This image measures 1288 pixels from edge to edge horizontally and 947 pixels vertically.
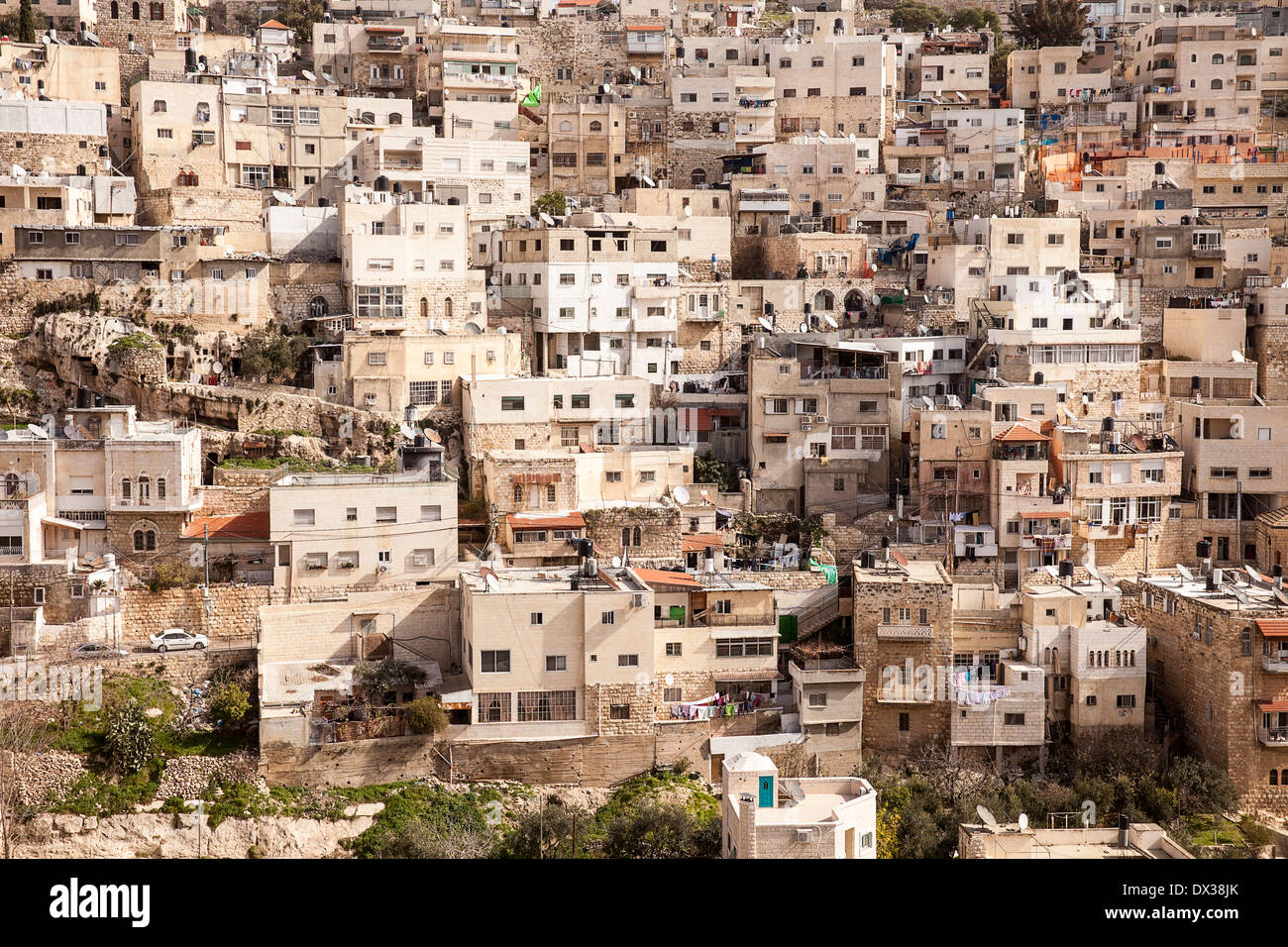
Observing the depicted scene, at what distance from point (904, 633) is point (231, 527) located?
1066 centimetres

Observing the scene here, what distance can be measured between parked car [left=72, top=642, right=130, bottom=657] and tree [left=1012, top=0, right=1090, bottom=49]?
36.5m

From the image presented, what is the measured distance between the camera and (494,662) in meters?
22.9

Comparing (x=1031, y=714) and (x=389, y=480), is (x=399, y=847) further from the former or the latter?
(x=1031, y=714)

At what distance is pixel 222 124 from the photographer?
116 ft

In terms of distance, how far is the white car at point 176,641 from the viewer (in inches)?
925

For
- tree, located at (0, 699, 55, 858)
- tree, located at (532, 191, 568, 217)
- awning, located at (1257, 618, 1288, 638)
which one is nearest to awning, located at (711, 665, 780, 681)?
awning, located at (1257, 618, 1288, 638)

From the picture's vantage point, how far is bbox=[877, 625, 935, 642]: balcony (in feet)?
79.8

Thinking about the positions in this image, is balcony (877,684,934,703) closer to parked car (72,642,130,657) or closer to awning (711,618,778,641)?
awning (711,618,778,641)

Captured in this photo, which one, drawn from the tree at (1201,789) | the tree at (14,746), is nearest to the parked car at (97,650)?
the tree at (14,746)

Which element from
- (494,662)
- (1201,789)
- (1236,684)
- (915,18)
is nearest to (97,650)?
(494,662)

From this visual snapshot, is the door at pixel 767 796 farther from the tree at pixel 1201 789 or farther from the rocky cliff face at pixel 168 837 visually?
the tree at pixel 1201 789

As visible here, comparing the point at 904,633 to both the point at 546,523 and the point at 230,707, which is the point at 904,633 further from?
the point at 230,707

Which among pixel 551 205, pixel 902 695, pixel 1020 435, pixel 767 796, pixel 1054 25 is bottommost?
pixel 902 695
